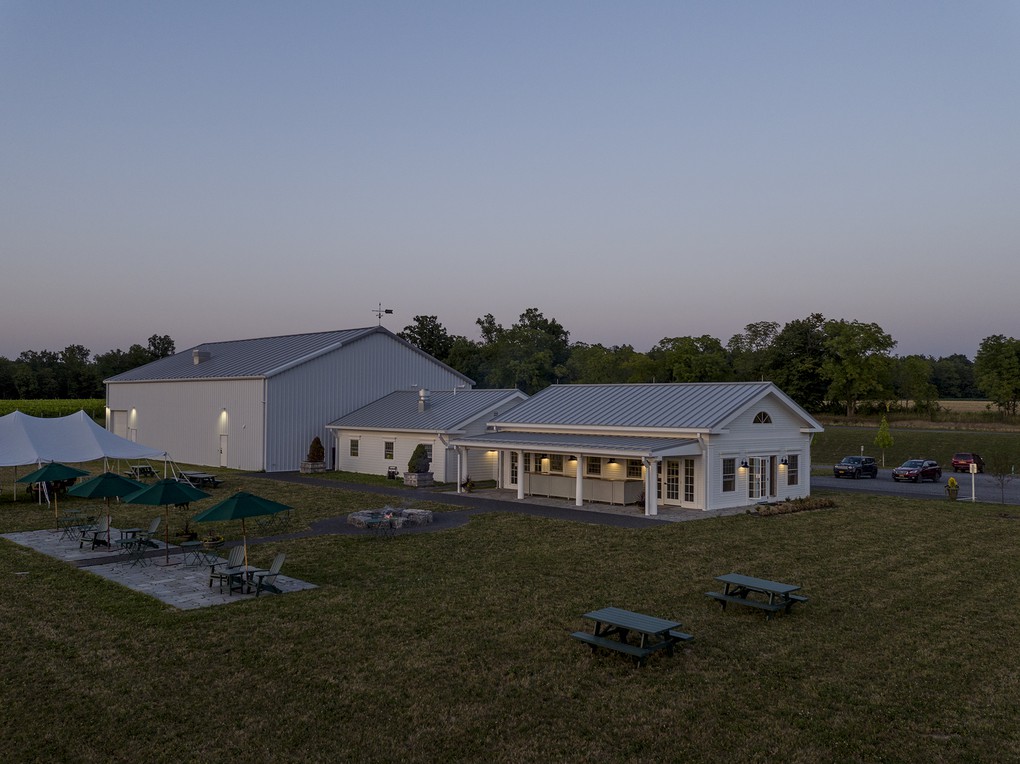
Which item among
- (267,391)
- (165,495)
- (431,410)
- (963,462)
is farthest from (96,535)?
(963,462)

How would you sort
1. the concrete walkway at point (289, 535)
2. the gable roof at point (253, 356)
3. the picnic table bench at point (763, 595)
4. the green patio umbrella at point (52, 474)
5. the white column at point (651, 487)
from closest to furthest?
the picnic table bench at point (763, 595)
the concrete walkway at point (289, 535)
the green patio umbrella at point (52, 474)
the white column at point (651, 487)
the gable roof at point (253, 356)

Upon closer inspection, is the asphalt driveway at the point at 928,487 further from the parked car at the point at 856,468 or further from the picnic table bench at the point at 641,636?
the picnic table bench at the point at 641,636

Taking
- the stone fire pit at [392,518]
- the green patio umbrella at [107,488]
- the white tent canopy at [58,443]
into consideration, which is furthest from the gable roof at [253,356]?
the green patio umbrella at [107,488]

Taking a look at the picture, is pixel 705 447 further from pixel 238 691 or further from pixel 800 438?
pixel 238 691

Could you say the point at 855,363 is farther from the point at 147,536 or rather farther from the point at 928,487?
the point at 147,536

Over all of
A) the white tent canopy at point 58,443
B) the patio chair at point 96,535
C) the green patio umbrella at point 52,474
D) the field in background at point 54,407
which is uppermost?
the field in background at point 54,407

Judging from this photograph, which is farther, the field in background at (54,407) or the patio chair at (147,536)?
the field in background at (54,407)

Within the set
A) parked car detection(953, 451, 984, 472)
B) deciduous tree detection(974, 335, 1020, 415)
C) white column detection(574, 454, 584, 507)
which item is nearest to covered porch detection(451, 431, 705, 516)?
white column detection(574, 454, 584, 507)

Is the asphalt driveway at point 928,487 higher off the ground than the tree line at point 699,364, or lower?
lower
